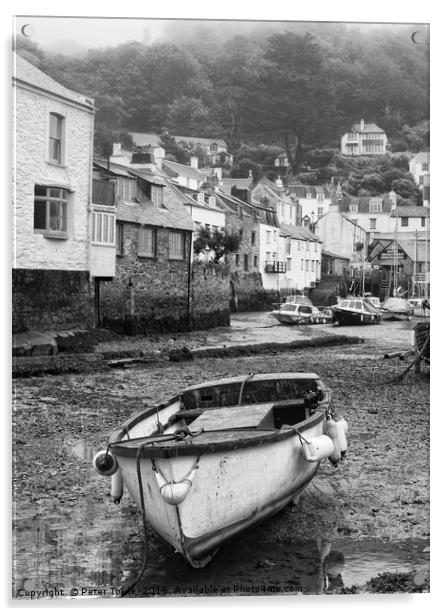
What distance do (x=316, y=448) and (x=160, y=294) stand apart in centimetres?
220

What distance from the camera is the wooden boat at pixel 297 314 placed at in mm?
6941

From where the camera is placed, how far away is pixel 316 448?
5398 millimetres

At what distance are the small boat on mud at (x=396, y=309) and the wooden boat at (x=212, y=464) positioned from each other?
0.98 m

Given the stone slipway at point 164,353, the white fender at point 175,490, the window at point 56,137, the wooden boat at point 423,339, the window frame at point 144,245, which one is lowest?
the white fender at point 175,490

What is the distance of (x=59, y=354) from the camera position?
6.53 meters

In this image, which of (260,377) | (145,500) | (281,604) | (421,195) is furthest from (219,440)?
(421,195)

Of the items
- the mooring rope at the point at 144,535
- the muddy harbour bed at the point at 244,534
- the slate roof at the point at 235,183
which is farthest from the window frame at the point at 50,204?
the mooring rope at the point at 144,535

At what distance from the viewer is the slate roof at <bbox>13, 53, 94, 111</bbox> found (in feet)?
19.4

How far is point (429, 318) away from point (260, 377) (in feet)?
4.54

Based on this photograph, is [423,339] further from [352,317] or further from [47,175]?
[47,175]

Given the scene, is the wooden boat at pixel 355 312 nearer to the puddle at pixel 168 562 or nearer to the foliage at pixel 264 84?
the foliage at pixel 264 84

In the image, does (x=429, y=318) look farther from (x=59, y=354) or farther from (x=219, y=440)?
(x=59, y=354)

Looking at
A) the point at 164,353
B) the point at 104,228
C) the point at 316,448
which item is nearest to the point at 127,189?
the point at 104,228

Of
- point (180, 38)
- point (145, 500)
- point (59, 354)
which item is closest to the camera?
point (145, 500)
